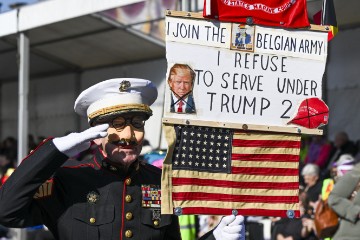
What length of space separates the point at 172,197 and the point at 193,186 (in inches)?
4.3

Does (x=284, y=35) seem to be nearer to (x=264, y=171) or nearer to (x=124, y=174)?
(x=264, y=171)

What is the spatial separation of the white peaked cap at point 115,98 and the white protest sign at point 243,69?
0.19 meters

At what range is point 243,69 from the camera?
3859 millimetres

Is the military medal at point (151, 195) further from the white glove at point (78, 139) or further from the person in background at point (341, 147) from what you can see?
the person in background at point (341, 147)

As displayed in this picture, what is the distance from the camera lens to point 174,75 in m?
3.71

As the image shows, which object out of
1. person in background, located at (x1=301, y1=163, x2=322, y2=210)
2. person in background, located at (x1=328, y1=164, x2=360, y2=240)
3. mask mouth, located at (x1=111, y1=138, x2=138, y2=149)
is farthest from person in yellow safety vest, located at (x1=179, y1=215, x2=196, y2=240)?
mask mouth, located at (x1=111, y1=138, x2=138, y2=149)

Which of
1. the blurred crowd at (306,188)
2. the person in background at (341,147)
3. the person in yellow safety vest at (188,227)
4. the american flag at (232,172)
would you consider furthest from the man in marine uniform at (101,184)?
the person in background at (341,147)

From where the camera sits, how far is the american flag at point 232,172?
3.74m

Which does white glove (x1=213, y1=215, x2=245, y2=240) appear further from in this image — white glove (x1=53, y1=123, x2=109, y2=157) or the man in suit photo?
white glove (x1=53, y1=123, x2=109, y2=157)

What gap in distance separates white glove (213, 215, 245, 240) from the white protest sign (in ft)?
1.48

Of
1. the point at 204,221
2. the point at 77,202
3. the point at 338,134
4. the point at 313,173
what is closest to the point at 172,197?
the point at 77,202

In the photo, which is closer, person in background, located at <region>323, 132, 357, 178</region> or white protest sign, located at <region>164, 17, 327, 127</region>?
white protest sign, located at <region>164, 17, 327, 127</region>

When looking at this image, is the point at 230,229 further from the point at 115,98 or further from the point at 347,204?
the point at 347,204

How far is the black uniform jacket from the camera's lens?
11.5 feet
